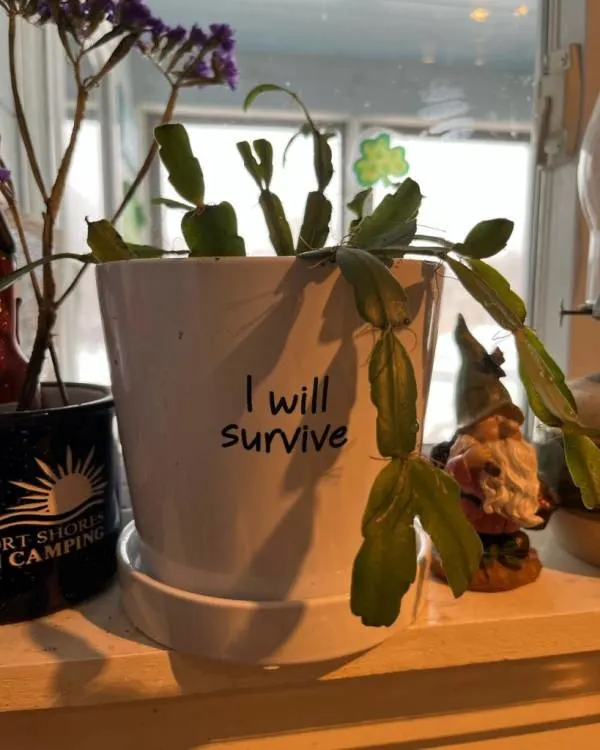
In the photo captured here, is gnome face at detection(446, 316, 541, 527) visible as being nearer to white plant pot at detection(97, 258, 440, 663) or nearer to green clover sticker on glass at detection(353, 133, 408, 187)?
white plant pot at detection(97, 258, 440, 663)

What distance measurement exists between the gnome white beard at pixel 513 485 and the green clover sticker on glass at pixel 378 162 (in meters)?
0.52

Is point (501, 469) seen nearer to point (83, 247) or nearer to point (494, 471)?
point (494, 471)

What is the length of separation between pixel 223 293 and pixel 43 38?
2.06 ft

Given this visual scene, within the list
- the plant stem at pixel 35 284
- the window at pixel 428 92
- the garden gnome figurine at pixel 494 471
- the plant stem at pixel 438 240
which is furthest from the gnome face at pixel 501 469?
Result: the window at pixel 428 92

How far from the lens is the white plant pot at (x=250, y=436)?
1.30ft

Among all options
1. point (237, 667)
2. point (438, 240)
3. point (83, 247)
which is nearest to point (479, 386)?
point (438, 240)

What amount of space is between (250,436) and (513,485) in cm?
20

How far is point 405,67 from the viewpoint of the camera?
102cm

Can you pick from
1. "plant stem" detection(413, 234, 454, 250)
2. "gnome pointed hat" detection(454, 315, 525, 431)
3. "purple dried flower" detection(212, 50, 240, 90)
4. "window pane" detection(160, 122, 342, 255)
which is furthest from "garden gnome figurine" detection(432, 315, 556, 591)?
"window pane" detection(160, 122, 342, 255)

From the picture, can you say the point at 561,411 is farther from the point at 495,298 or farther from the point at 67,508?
the point at 67,508

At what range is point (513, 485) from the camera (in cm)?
49

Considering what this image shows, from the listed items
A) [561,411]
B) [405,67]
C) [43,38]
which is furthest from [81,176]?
[561,411]

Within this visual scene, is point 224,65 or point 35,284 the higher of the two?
point 224,65

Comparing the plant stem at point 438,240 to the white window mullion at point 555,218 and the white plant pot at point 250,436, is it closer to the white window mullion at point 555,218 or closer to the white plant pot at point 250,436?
the white plant pot at point 250,436
